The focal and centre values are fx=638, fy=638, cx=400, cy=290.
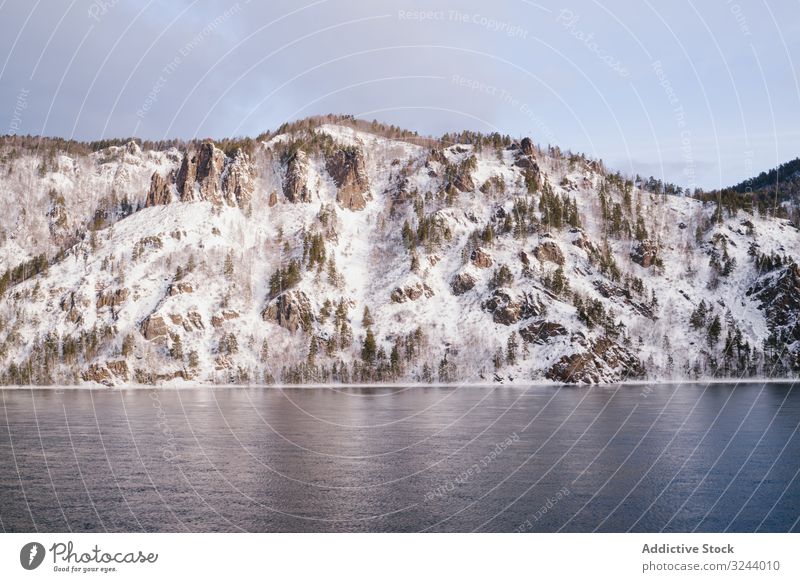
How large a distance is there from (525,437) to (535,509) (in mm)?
38217

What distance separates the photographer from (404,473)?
60969 millimetres

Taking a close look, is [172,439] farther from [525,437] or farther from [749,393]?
[749,393]

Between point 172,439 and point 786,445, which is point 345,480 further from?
point 786,445

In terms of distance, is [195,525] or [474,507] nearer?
[195,525]

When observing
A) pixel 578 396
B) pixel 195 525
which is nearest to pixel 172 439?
pixel 195 525

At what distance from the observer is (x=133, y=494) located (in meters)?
52.6

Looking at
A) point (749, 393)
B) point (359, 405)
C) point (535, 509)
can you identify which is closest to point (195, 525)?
point (535, 509)

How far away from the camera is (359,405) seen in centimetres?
14288

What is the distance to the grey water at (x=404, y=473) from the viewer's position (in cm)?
4534

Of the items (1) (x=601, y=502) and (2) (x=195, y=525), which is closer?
(2) (x=195, y=525)

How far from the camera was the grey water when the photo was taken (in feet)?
149
